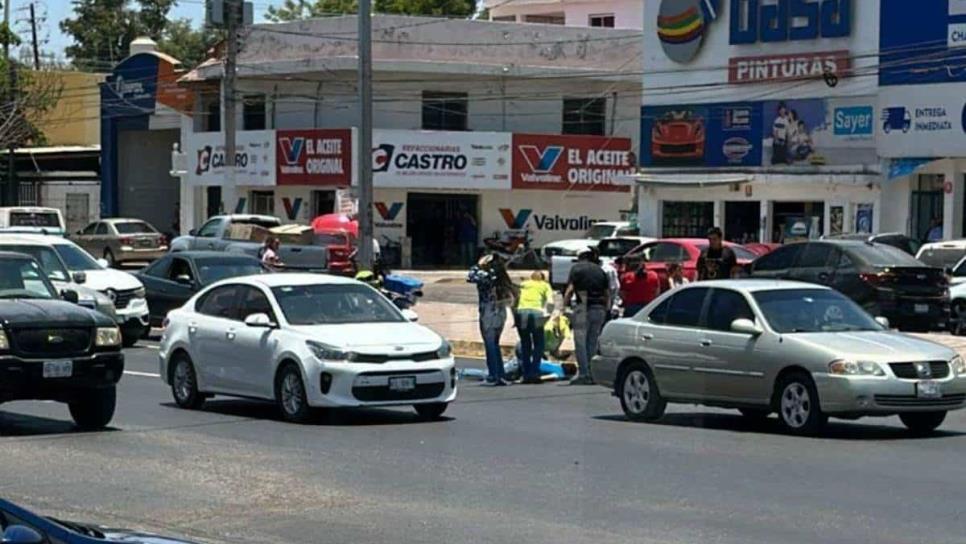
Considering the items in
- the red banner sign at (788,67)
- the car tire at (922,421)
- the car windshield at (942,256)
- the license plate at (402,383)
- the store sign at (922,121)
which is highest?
the red banner sign at (788,67)

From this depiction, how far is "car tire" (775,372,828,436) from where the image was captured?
16.0 meters

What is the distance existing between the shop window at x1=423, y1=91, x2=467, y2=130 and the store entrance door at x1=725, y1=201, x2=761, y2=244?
11203 mm

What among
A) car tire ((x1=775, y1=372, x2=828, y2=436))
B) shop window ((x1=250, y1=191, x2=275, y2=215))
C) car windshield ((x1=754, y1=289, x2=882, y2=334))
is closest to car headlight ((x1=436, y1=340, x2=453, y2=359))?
car windshield ((x1=754, y1=289, x2=882, y2=334))

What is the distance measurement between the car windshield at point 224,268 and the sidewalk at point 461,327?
11.5ft

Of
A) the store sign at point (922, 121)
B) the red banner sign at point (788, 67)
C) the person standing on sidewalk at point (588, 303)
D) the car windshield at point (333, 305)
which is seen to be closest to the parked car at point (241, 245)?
the red banner sign at point (788, 67)

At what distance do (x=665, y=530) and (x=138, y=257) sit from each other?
141ft

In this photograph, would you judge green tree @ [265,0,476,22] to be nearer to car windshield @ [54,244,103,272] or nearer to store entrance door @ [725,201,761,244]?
store entrance door @ [725,201,761,244]

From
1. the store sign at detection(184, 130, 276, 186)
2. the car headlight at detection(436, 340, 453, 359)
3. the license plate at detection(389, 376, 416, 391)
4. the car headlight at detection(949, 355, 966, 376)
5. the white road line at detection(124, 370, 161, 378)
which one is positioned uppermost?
the store sign at detection(184, 130, 276, 186)

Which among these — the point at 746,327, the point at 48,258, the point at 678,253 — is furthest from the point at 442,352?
the point at 678,253

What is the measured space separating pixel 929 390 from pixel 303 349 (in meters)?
6.06

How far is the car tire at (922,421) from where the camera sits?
53.6 feet

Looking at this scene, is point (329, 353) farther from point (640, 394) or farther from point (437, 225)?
point (437, 225)

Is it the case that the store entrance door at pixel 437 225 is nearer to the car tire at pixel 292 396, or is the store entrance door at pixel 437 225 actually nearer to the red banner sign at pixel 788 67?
the red banner sign at pixel 788 67

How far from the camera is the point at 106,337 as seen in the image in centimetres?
1625
